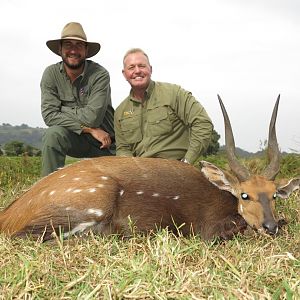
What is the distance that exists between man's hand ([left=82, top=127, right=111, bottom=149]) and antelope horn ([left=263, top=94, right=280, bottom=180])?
247cm

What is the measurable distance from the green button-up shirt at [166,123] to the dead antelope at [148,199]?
40.4 inches

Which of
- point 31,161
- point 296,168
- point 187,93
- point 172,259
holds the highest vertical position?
point 187,93

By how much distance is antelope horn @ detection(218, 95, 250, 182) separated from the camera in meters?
5.08

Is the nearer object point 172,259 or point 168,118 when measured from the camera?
point 172,259

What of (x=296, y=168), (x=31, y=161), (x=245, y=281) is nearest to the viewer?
(x=245, y=281)

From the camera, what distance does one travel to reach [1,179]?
895 cm

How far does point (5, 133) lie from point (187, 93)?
5598 inches

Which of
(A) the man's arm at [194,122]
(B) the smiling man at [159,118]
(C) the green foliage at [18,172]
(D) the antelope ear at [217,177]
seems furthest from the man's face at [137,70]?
(C) the green foliage at [18,172]

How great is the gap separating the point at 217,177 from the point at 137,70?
1.81m

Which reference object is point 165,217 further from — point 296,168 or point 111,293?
point 296,168

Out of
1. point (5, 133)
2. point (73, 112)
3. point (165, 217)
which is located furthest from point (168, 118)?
point (5, 133)

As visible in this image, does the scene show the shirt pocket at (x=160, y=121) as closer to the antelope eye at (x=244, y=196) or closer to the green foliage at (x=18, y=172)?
the antelope eye at (x=244, y=196)

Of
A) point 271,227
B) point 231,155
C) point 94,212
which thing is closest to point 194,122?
point 231,155

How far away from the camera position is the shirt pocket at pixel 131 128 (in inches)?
257
